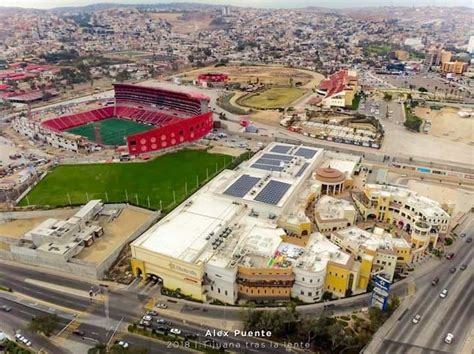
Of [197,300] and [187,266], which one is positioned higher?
[187,266]

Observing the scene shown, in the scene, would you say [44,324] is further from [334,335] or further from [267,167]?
[267,167]

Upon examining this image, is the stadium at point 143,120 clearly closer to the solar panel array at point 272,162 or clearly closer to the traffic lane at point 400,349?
the solar panel array at point 272,162

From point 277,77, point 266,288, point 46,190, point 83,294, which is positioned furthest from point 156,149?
point 277,77

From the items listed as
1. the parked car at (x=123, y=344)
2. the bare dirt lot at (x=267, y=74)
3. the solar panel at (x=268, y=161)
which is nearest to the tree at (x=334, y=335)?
the parked car at (x=123, y=344)

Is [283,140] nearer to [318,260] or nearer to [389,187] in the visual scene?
[389,187]

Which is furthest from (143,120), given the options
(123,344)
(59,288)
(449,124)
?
(449,124)

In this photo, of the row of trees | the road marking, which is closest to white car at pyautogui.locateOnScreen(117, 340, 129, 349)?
the road marking

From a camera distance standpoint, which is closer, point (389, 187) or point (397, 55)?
point (389, 187)
